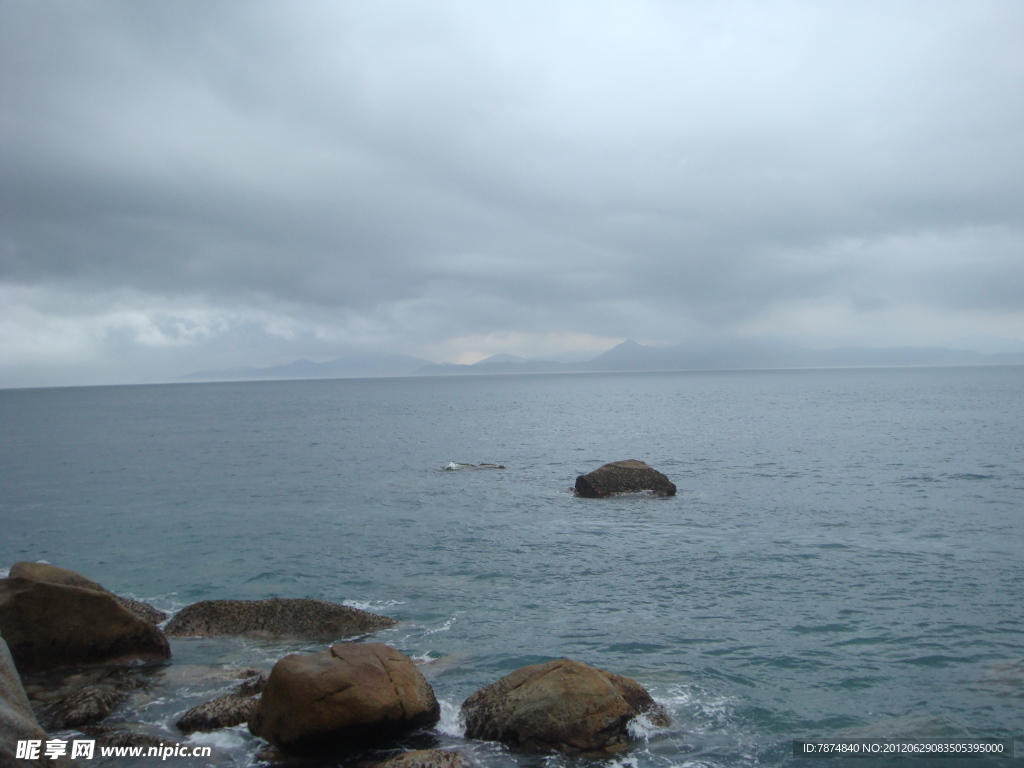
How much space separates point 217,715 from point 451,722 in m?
4.44

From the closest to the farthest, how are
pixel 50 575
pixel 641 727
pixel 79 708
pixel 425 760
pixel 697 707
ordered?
pixel 425 760 < pixel 641 727 < pixel 79 708 < pixel 697 707 < pixel 50 575

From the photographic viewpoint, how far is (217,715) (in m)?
13.3

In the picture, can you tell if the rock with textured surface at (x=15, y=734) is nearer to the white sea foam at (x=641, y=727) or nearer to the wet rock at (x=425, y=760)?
the wet rock at (x=425, y=760)

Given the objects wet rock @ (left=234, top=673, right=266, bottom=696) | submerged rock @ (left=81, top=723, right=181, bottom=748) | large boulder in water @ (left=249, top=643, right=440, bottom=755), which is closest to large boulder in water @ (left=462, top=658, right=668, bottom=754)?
large boulder in water @ (left=249, top=643, right=440, bottom=755)

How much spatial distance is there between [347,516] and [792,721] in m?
25.5

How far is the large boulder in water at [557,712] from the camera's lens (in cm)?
1250

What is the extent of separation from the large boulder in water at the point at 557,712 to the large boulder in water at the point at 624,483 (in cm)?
2477

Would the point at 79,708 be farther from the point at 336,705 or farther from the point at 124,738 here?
the point at 336,705

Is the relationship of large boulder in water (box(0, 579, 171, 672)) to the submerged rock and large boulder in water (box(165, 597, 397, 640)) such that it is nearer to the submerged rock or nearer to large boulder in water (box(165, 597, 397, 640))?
large boulder in water (box(165, 597, 397, 640))

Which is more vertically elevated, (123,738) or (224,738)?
(123,738)

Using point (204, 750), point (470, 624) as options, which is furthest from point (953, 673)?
point (204, 750)

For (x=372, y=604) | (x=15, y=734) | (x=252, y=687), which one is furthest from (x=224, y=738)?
(x=372, y=604)

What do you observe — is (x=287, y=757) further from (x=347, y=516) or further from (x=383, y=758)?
(x=347, y=516)

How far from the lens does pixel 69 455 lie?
225ft
